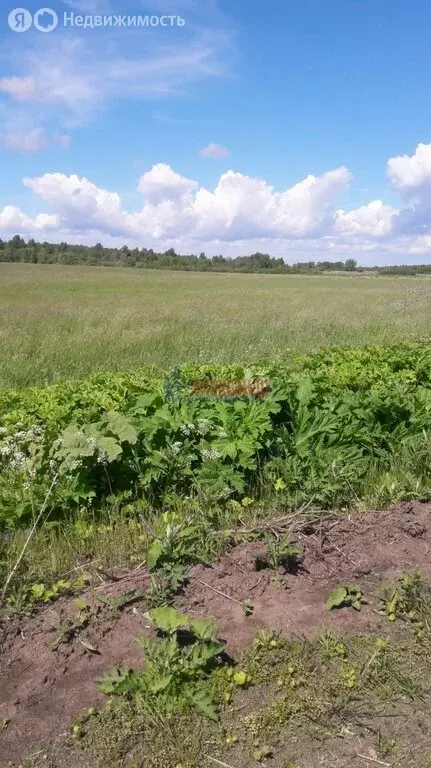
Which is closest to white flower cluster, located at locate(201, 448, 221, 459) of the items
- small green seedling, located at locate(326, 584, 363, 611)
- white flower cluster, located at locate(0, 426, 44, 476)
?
white flower cluster, located at locate(0, 426, 44, 476)

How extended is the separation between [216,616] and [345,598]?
730 millimetres

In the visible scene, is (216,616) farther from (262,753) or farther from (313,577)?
(262,753)

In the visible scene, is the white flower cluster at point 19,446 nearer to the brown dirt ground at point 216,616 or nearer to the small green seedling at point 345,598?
the brown dirt ground at point 216,616

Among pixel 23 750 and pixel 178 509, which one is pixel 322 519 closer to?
pixel 178 509

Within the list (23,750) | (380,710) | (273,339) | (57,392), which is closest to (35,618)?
(23,750)

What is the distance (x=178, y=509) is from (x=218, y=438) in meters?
0.63

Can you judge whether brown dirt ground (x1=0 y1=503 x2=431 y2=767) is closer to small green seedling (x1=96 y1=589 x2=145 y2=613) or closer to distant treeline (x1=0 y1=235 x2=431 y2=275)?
small green seedling (x1=96 y1=589 x2=145 y2=613)

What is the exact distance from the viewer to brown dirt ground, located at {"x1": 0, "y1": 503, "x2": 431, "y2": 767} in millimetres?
2816

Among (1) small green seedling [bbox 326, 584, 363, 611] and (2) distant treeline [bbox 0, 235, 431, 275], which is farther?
(2) distant treeline [bbox 0, 235, 431, 275]

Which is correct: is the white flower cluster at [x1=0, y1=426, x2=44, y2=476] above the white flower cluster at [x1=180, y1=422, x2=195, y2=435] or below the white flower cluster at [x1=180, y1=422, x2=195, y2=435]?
below

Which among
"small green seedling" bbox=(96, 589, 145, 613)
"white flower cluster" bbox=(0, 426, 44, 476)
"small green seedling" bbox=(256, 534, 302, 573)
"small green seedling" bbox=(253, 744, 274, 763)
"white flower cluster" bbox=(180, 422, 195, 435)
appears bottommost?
"small green seedling" bbox=(253, 744, 274, 763)

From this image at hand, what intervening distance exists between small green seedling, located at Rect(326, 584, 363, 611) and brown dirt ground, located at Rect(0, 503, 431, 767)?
0.04 meters

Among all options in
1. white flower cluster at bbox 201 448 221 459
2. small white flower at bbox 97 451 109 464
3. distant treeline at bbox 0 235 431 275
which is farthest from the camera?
distant treeline at bbox 0 235 431 275

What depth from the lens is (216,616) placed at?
3307mm
